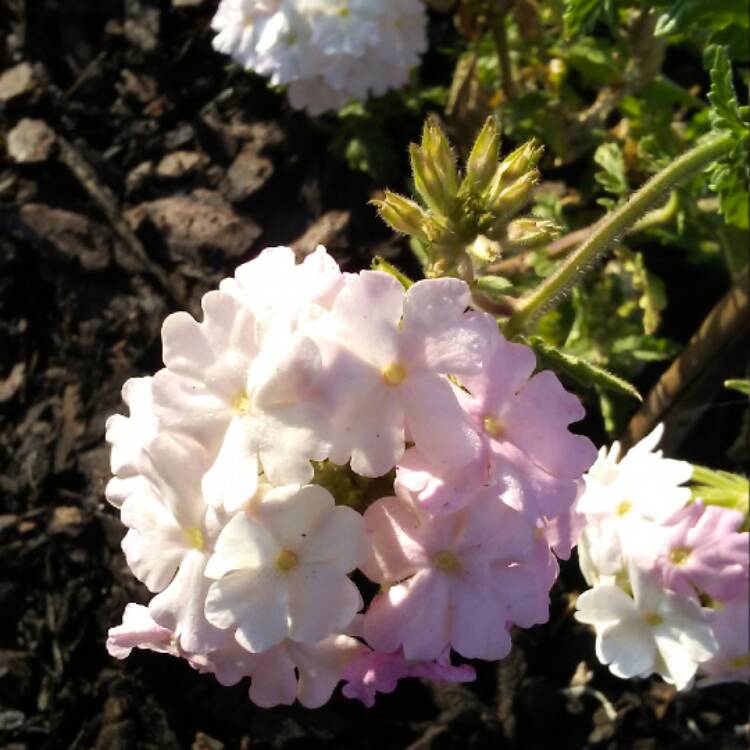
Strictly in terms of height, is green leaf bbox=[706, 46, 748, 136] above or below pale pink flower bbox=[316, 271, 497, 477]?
above

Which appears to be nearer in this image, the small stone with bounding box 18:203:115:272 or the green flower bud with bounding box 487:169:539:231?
the green flower bud with bounding box 487:169:539:231

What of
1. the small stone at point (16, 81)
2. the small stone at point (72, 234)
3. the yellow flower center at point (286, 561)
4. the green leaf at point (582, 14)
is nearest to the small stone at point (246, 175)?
the small stone at point (72, 234)

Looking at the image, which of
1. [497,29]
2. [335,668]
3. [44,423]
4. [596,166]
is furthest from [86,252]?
[335,668]

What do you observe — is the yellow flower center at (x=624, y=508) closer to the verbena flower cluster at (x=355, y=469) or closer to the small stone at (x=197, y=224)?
the verbena flower cluster at (x=355, y=469)

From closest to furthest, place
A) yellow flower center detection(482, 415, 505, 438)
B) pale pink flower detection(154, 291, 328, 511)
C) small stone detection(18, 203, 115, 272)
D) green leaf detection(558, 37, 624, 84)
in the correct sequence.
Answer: pale pink flower detection(154, 291, 328, 511) < yellow flower center detection(482, 415, 505, 438) < green leaf detection(558, 37, 624, 84) < small stone detection(18, 203, 115, 272)

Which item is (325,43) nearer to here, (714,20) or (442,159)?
(714,20)

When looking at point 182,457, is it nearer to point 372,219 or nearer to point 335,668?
point 335,668

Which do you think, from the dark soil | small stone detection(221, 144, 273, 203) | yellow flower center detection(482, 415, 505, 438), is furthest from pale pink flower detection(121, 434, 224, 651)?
small stone detection(221, 144, 273, 203)

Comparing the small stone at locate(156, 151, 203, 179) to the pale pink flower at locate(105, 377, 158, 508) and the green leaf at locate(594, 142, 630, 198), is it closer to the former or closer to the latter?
the green leaf at locate(594, 142, 630, 198)
